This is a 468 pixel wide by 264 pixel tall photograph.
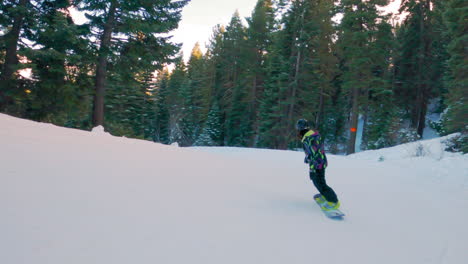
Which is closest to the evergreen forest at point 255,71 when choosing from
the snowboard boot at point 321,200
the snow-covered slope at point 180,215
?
the snow-covered slope at point 180,215

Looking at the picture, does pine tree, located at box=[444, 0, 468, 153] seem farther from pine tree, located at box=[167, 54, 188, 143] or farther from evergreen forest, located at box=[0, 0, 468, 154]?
pine tree, located at box=[167, 54, 188, 143]

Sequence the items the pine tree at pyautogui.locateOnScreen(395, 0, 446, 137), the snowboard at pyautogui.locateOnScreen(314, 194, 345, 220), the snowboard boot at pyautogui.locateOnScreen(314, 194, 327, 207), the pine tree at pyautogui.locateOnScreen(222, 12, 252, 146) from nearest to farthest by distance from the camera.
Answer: the snowboard at pyautogui.locateOnScreen(314, 194, 345, 220) → the snowboard boot at pyautogui.locateOnScreen(314, 194, 327, 207) → the pine tree at pyautogui.locateOnScreen(395, 0, 446, 137) → the pine tree at pyautogui.locateOnScreen(222, 12, 252, 146)

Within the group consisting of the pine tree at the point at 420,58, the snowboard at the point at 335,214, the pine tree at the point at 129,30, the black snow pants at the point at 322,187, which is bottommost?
the snowboard at the point at 335,214

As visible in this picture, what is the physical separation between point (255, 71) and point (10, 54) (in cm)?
2685

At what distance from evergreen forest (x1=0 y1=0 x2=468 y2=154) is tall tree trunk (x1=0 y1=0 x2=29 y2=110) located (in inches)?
1.9

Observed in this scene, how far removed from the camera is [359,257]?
3.59 m

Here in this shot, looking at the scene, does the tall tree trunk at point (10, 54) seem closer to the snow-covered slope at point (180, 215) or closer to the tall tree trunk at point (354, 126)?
the snow-covered slope at point (180, 215)

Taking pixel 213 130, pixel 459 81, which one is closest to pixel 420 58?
pixel 459 81

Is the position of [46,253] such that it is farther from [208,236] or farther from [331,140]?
[331,140]

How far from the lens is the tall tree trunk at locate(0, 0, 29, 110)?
1371 centimetres

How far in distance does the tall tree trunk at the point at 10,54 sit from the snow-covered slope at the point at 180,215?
9282mm

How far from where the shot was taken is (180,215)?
3869 millimetres

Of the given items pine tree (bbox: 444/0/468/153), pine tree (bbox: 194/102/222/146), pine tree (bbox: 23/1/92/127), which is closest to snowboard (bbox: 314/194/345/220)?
pine tree (bbox: 444/0/468/153)

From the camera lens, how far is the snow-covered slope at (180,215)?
9.52 feet
